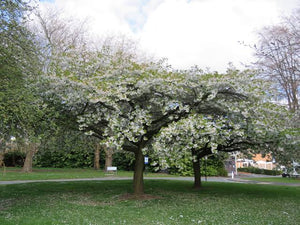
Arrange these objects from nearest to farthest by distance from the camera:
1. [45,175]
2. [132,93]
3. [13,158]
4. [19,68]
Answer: [132,93], [19,68], [45,175], [13,158]

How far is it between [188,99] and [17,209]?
6532mm

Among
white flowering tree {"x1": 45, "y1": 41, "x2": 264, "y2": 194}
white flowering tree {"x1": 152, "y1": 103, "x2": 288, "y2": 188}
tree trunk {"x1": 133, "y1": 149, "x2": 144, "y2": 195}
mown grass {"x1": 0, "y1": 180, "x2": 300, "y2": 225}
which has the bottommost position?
mown grass {"x1": 0, "y1": 180, "x2": 300, "y2": 225}

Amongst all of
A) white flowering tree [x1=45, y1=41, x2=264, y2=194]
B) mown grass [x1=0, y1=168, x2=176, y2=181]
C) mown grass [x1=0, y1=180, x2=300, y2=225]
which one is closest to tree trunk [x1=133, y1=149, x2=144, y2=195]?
mown grass [x1=0, y1=180, x2=300, y2=225]

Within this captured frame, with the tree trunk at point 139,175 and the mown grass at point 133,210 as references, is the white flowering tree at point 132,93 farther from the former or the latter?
the mown grass at point 133,210

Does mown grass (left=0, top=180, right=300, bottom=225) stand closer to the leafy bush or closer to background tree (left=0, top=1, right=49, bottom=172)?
background tree (left=0, top=1, right=49, bottom=172)

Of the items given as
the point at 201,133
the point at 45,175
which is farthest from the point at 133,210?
the point at 45,175

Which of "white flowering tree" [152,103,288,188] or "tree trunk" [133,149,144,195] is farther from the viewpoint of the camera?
"tree trunk" [133,149,144,195]

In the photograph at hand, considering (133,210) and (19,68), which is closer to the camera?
(133,210)

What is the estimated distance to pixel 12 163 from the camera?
3008 centimetres

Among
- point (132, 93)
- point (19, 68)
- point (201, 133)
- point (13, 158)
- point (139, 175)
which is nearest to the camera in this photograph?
point (201, 133)

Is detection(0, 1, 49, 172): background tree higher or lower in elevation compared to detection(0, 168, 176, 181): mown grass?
higher

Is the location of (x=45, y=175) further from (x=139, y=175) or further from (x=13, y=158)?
(x=13, y=158)

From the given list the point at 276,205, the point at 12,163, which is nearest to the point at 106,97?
the point at 276,205

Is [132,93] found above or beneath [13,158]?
above
